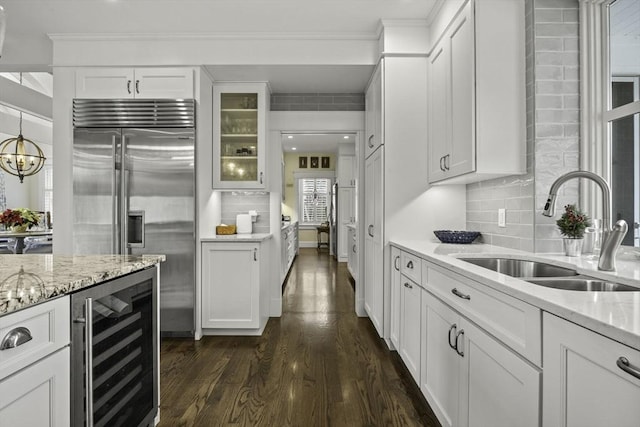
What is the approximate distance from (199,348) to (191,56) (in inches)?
99.0

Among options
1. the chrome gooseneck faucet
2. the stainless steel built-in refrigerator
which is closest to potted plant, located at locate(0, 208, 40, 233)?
the stainless steel built-in refrigerator

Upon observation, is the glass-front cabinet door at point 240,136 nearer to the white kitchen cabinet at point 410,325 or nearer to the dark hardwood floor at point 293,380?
the dark hardwood floor at point 293,380

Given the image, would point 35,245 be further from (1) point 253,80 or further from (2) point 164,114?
(1) point 253,80

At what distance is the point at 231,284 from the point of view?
3.34 meters

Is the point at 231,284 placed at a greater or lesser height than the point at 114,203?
lesser

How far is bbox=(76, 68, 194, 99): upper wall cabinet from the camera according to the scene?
3.29 metres

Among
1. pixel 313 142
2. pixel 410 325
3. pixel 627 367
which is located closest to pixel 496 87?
pixel 410 325

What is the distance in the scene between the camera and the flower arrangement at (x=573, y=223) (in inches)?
70.4

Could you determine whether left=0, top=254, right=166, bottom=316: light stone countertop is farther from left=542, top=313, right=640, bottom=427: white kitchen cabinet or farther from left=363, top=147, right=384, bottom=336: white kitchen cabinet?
left=363, top=147, right=384, bottom=336: white kitchen cabinet

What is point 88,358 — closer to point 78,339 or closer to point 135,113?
point 78,339

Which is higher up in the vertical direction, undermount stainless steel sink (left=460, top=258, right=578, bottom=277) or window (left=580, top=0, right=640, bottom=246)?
window (left=580, top=0, right=640, bottom=246)

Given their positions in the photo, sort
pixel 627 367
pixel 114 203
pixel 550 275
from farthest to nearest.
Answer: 1. pixel 114 203
2. pixel 550 275
3. pixel 627 367

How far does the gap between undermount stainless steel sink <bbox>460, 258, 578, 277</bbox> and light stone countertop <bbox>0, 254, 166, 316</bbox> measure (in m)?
1.67

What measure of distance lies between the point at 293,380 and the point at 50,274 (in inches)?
65.4
